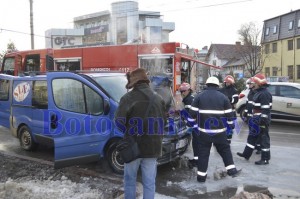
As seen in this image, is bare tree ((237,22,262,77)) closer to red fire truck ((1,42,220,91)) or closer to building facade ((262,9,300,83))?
building facade ((262,9,300,83))

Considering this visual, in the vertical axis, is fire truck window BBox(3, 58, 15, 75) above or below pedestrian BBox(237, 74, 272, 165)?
above

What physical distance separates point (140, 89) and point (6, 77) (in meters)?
5.79

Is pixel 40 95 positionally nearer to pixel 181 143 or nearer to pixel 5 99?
pixel 5 99

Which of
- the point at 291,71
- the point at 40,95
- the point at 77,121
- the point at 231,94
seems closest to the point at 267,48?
the point at 291,71

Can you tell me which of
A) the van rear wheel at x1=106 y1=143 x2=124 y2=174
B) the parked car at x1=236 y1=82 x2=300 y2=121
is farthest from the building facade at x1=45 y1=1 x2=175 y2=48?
the van rear wheel at x1=106 y1=143 x2=124 y2=174

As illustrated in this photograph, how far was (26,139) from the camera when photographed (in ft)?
26.8

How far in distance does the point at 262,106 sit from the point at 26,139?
5.19 metres

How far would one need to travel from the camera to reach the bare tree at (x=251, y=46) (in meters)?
48.2

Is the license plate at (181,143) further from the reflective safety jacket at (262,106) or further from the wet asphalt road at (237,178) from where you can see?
the reflective safety jacket at (262,106)

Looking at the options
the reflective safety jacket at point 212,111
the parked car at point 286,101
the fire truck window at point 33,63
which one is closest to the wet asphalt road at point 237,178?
the reflective safety jacket at point 212,111

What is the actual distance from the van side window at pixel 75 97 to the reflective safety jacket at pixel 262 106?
3.16 meters

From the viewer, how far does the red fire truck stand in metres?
12.3

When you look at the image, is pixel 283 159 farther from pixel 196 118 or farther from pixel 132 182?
pixel 132 182

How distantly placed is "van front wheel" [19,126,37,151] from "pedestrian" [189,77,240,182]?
13.2ft
